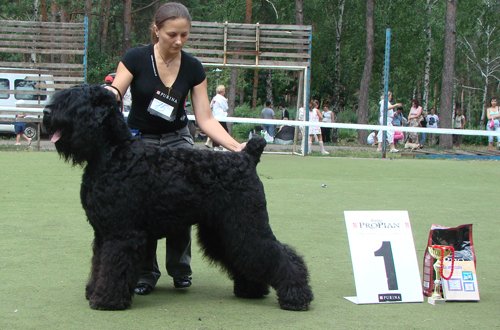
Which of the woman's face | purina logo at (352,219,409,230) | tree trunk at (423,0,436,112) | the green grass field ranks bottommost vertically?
the green grass field

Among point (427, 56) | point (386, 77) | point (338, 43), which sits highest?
point (338, 43)

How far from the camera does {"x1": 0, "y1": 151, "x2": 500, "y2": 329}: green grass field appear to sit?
13.3 ft

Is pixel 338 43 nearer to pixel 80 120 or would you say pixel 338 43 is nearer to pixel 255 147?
pixel 255 147

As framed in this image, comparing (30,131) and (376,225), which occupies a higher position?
(376,225)

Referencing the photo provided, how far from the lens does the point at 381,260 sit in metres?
4.56

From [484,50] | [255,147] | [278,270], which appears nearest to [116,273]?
[278,270]

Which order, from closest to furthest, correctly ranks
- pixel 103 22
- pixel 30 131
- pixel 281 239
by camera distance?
pixel 281 239 < pixel 30 131 < pixel 103 22

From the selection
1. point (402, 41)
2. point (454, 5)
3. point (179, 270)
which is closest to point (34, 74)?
point (454, 5)

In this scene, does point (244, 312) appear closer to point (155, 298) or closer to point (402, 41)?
point (155, 298)

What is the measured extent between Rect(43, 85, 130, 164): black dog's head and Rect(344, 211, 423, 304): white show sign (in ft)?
5.30

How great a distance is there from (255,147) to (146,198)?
71cm

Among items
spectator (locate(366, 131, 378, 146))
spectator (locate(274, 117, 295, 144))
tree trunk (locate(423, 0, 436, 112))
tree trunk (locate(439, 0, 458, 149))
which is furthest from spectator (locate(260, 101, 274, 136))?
tree trunk (locate(423, 0, 436, 112))

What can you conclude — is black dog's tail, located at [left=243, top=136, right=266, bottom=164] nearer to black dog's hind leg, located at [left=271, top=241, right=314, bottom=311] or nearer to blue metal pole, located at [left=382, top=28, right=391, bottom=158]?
black dog's hind leg, located at [left=271, top=241, right=314, bottom=311]

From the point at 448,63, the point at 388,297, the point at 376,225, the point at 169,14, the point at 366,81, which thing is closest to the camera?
the point at 169,14
